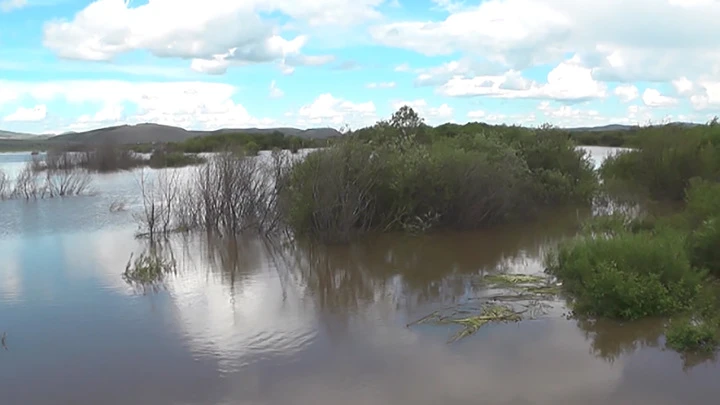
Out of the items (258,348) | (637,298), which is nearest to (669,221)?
(637,298)

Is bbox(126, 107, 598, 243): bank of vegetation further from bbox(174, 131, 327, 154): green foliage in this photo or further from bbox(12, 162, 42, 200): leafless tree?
bbox(174, 131, 327, 154): green foliage

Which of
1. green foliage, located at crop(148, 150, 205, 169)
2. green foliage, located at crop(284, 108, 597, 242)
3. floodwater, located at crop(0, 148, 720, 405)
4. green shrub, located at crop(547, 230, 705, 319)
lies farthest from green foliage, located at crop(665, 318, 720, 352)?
green foliage, located at crop(148, 150, 205, 169)

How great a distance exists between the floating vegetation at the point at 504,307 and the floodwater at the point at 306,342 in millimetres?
191

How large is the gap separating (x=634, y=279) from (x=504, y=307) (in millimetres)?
1740

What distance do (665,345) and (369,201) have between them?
806 cm

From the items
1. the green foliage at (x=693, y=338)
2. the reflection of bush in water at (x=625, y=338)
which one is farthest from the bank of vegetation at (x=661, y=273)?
the reflection of bush in water at (x=625, y=338)

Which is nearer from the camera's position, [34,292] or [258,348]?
[258,348]

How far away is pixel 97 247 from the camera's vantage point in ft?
48.3

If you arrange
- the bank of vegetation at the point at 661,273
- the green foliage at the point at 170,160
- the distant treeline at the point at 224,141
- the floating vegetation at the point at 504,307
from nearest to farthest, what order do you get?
the bank of vegetation at the point at 661,273 → the floating vegetation at the point at 504,307 → the distant treeline at the point at 224,141 → the green foliage at the point at 170,160

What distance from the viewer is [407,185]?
15.1m

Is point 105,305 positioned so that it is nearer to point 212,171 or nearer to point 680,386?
point 212,171

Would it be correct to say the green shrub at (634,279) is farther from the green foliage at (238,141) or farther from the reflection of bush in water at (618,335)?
the green foliage at (238,141)

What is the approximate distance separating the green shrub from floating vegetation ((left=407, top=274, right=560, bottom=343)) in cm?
51

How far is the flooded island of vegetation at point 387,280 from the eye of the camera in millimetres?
7020
